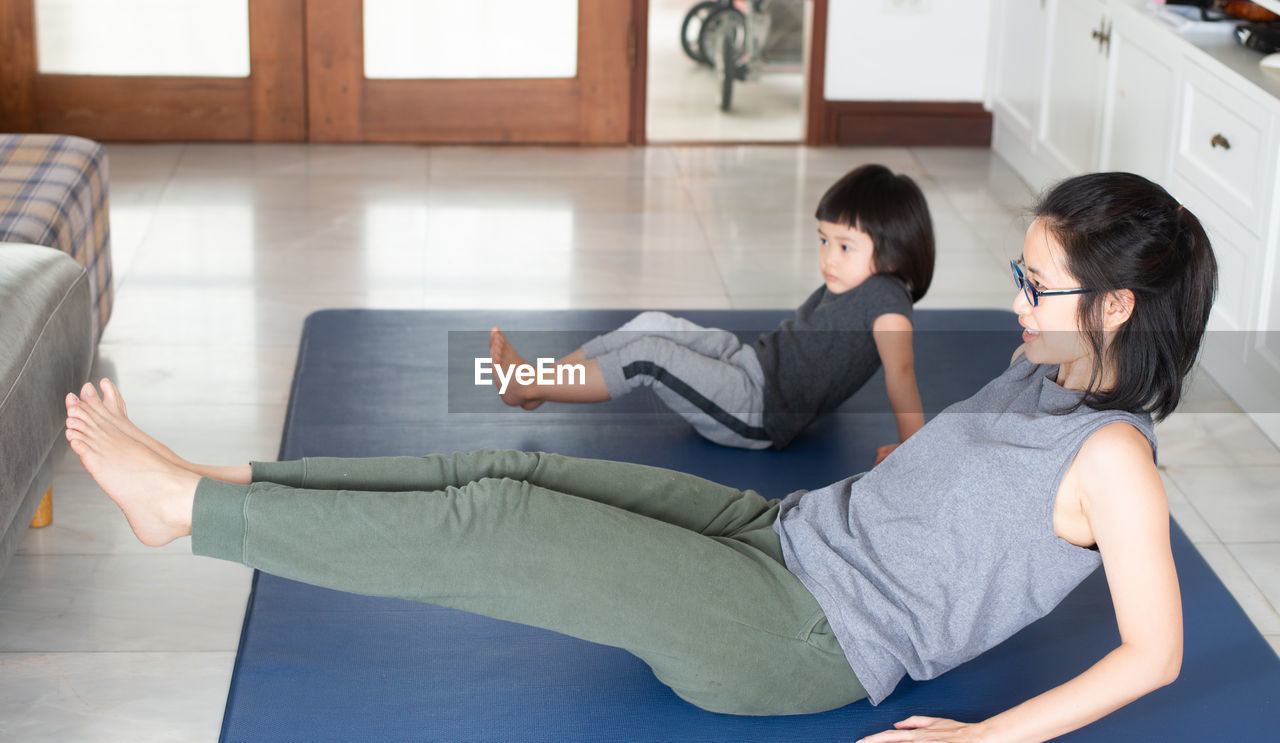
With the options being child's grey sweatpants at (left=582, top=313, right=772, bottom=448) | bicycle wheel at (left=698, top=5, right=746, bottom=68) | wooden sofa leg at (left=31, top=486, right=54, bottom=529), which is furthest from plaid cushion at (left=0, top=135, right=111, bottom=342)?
bicycle wheel at (left=698, top=5, right=746, bottom=68)

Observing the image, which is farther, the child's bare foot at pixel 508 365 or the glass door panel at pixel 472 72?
the glass door panel at pixel 472 72

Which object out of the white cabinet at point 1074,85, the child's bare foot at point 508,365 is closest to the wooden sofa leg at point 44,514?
the child's bare foot at point 508,365

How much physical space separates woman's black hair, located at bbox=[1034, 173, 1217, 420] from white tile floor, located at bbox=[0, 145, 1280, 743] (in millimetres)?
699

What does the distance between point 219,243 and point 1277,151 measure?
240cm

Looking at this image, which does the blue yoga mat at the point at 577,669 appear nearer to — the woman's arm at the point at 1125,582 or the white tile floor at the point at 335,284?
the white tile floor at the point at 335,284

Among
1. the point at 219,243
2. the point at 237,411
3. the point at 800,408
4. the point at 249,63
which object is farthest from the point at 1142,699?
the point at 249,63

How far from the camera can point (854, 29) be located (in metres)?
4.31

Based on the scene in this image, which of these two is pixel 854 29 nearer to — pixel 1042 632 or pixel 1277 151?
pixel 1277 151

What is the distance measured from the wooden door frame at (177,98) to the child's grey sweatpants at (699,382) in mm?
2400

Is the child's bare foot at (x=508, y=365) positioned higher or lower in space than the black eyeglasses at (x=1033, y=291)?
lower

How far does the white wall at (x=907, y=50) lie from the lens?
4.30m

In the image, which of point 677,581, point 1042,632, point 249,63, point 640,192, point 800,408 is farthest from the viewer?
point 249,63

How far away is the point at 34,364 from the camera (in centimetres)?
177

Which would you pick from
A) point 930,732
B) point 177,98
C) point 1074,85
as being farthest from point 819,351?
point 177,98
